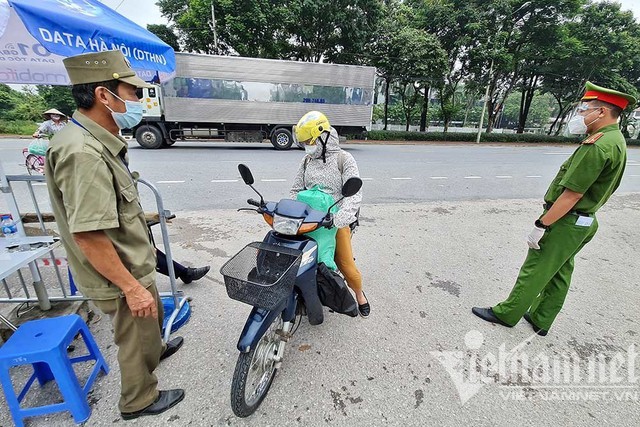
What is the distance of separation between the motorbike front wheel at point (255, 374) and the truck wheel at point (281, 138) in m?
11.9

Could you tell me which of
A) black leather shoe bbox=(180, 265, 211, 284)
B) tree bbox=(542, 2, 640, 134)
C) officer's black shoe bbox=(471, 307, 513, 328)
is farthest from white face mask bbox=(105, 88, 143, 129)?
tree bbox=(542, 2, 640, 134)

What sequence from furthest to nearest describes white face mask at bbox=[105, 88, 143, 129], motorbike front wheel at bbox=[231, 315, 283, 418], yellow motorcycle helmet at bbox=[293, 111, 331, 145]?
yellow motorcycle helmet at bbox=[293, 111, 331, 145]
motorbike front wheel at bbox=[231, 315, 283, 418]
white face mask at bbox=[105, 88, 143, 129]

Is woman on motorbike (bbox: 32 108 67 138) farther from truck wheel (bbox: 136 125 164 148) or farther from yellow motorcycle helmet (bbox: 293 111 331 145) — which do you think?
yellow motorcycle helmet (bbox: 293 111 331 145)

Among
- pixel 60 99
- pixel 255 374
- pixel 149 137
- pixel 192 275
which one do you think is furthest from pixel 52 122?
pixel 60 99

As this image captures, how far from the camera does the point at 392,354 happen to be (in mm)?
2158

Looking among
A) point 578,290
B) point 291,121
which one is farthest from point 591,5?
point 578,290

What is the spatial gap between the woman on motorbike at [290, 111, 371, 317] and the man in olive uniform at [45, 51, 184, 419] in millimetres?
1013

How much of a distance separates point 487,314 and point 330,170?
1821 mm

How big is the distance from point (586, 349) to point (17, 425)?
3.60m

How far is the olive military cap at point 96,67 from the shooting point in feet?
4.23

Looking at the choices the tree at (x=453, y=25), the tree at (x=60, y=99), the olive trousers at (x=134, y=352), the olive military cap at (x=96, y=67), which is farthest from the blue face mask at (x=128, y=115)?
the tree at (x=60, y=99)

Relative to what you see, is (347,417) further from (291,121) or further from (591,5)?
(591,5)

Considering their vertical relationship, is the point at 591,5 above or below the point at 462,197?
above

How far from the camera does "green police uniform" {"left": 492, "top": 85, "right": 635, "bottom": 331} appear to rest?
6.25 feet
